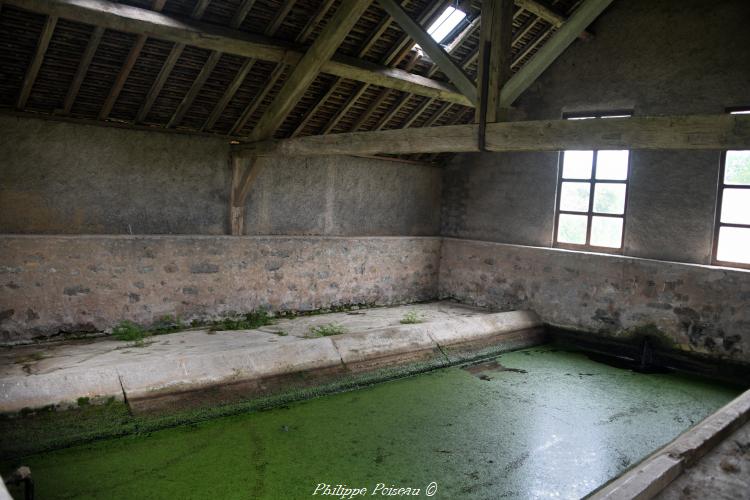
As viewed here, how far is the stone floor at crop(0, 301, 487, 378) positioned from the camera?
4.50 metres

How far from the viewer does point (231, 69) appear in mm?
5570

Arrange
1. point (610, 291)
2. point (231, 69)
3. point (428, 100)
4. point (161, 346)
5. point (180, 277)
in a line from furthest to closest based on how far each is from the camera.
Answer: point (428, 100) → point (610, 291) → point (180, 277) → point (231, 69) → point (161, 346)

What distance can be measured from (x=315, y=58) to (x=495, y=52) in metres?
1.86

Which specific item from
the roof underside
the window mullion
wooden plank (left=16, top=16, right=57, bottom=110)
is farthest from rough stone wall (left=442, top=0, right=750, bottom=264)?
wooden plank (left=16, top=16, right=57, bottom=110)

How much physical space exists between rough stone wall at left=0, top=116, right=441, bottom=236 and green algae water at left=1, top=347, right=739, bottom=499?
9.37 feet

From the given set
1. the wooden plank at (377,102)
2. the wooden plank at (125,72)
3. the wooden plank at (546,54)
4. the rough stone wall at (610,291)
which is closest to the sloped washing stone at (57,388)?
the wooden plank at (125,72)

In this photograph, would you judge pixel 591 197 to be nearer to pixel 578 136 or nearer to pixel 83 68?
pixel 578 136

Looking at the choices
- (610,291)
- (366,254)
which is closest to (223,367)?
(366,254)

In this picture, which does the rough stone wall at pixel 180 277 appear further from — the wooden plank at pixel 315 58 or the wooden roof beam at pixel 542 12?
the wooden roof beam at pixel 542 12

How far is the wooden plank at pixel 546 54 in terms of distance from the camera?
13.8ft

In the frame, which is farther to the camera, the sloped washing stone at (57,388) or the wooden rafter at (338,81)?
the wooden rafter at (338,81)

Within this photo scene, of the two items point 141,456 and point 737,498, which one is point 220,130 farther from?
point 737,498

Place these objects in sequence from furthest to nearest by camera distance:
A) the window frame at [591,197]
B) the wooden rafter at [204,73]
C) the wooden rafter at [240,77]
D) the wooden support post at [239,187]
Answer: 1. the window frame at [591,197]
2. the wooden support post at [239,187]
3. the wooden rafter at [240,77]
4. the wooden rafter at [204,73]

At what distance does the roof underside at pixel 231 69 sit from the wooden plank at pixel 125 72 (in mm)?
43
